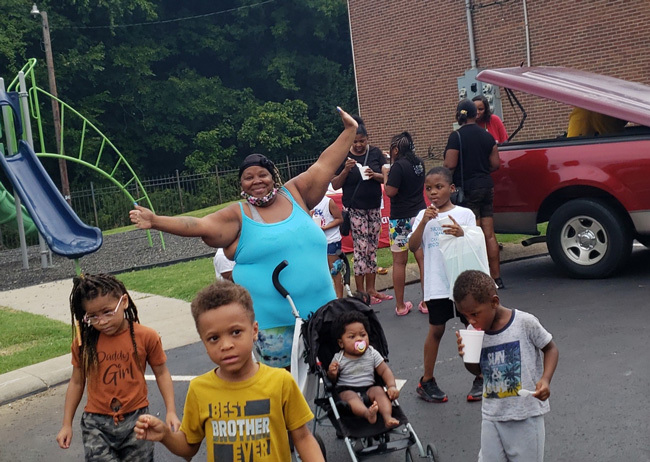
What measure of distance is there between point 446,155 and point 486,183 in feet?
1.68

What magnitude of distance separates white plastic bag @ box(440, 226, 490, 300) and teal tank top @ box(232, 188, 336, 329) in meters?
1.25

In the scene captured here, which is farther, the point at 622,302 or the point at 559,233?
the point at 559,233

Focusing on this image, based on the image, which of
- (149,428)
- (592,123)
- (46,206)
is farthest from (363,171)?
(46,206)

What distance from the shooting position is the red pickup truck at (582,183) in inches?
326

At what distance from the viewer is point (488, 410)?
360 cm

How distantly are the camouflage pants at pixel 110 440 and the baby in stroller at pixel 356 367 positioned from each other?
1208 mm

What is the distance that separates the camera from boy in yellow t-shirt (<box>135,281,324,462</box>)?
2926 millimetres

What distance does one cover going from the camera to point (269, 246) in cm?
434

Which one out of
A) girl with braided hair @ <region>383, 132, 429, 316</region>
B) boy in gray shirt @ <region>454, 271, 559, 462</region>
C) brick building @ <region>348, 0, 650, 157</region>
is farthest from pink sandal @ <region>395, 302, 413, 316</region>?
brick building @ <region>348, 0, 650, 157</region>

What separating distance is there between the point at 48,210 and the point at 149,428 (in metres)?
10.8

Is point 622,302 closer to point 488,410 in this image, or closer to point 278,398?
point 488,410

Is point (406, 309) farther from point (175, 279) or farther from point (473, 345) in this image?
point (473, 345)

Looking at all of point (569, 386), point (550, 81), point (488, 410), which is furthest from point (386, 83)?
point (488, 410)

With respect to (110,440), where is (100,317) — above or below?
above
